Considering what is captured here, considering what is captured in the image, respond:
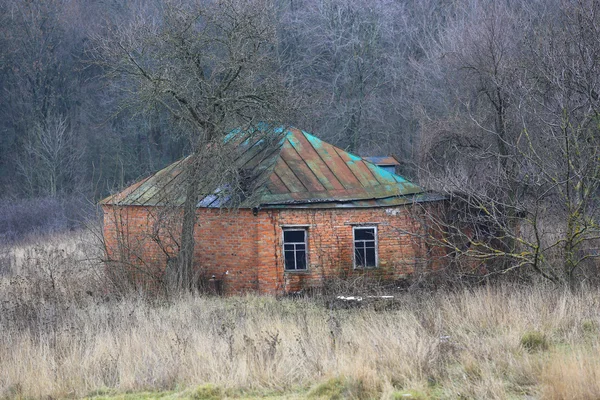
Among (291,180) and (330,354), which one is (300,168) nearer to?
(291,180)

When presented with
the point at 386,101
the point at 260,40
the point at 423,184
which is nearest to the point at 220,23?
the point at 260,40

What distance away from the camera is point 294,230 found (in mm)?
18109

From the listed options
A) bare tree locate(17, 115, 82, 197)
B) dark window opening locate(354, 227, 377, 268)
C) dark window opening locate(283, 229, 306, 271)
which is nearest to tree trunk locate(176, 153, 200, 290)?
dark window opening locate(283, 229, 306, 271)

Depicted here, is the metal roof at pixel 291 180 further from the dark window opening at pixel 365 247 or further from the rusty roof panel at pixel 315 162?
the dark window opening at pixel 365 247

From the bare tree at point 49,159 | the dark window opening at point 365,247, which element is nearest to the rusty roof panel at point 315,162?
the dark window opening at point 365,247

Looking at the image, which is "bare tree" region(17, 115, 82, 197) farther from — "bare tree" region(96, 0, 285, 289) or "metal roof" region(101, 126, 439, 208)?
"bare tree" region(96, 0, 285, 289)

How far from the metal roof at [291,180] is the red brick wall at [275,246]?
0.31m

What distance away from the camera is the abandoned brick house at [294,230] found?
701 inches

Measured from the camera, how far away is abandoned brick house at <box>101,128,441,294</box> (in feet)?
58.4

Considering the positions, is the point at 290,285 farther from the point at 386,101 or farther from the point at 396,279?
the point at 386,101

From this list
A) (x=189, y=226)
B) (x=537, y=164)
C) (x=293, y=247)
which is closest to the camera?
(x=537, y=164)

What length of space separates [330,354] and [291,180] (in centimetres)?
1055

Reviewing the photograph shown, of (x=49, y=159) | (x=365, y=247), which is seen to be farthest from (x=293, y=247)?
(x=49, y=159)

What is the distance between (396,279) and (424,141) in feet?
12.6
